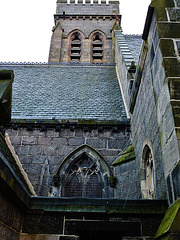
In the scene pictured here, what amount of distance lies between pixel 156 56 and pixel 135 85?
6.80 feet

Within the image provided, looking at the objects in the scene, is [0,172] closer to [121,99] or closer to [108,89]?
[121,99]

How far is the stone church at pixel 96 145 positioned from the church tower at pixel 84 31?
303 centimetres

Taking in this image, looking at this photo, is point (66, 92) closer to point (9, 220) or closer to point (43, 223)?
point (43, 223)

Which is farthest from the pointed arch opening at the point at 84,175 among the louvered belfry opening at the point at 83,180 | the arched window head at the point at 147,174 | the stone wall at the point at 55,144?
the arched window head at the point at 147,174

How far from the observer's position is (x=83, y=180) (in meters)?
7.71

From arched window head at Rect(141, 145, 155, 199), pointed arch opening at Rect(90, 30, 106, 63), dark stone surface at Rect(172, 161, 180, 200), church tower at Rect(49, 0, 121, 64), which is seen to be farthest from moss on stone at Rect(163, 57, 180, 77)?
pointed arch opening at Rect(90, 30, 106, 63)

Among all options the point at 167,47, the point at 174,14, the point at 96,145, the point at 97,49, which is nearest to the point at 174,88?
the point at 167,47

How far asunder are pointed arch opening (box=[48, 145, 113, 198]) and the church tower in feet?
38.2

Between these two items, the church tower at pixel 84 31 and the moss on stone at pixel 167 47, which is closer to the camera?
the moss on stone at pixel 167 47

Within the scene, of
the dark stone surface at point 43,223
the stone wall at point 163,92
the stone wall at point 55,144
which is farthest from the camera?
the stone wall at point 55,144

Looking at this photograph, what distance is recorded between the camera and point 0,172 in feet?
9.77

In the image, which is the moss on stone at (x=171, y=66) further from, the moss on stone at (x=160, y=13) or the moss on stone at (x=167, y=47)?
the moss on stone at (x=160, y=13)

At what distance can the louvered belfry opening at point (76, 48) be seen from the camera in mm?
19370

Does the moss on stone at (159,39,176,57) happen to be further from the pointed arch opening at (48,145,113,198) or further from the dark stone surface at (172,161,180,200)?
the pointed arch opening at (48,145,113,198)
